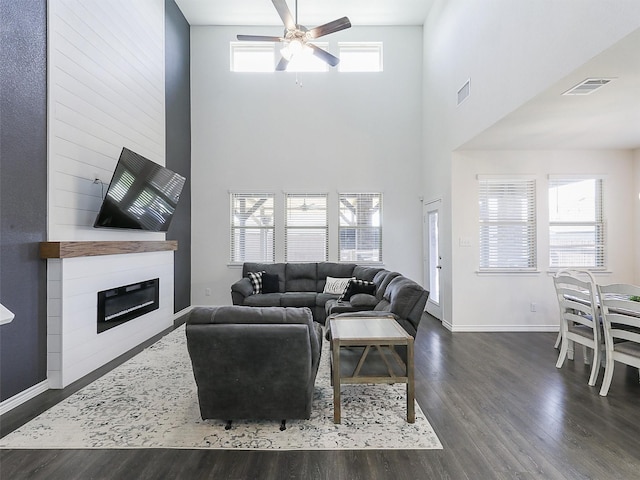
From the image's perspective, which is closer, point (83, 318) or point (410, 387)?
point (410, 387)

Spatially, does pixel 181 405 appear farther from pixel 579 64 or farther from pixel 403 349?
pixel 579 64

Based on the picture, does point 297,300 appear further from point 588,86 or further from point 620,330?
point 588,86

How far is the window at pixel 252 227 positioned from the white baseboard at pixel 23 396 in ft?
12.5

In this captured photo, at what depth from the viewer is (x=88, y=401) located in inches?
114

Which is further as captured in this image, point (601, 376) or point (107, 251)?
point (107, 251)

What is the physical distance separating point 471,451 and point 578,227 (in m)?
4.32

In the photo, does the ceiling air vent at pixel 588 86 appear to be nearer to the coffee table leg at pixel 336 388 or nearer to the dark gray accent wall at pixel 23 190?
the coffee table leg at pixel 336 388

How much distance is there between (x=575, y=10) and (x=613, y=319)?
2491mm

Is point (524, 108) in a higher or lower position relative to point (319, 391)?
higher

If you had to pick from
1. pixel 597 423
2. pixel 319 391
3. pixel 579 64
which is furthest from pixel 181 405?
pixel 579 64

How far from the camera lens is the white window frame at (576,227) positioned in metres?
5.10

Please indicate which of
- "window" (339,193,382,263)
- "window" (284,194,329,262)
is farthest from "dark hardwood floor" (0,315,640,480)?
"window" (284,194,329,262)

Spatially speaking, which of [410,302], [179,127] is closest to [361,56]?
[179,127]

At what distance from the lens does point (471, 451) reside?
2193 millimetres
